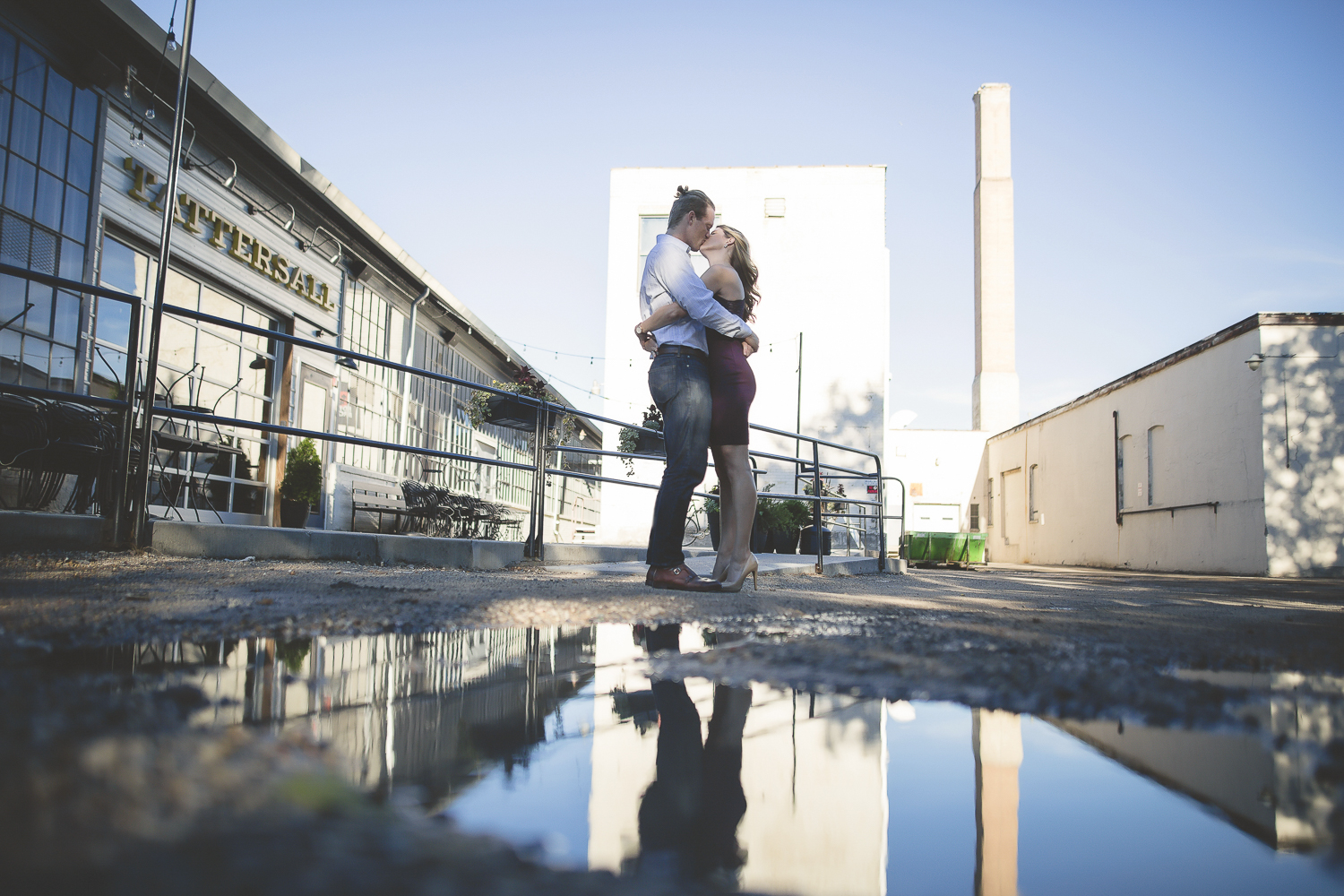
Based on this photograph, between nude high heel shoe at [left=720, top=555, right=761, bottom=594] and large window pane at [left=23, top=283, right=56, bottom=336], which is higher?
large window pane at [left=23, top=283, right=56, bottom=336]

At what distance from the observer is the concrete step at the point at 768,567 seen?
418 cm

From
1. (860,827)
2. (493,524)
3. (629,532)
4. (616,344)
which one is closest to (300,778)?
(860,827)

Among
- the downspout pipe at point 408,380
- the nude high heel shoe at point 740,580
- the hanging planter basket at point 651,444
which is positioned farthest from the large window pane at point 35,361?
the downspout pipe at point 408,380

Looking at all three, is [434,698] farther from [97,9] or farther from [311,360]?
[311,360]

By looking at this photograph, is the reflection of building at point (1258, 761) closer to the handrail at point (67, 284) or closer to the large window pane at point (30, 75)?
the handrail at point (67, 284)

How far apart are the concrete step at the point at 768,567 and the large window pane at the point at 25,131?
16.7ft

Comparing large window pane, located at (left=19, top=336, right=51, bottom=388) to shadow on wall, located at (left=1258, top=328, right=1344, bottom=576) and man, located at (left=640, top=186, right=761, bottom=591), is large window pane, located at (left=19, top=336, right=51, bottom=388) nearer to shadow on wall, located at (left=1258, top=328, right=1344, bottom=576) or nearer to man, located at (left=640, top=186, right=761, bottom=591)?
man, located at (left=640, top=186, right=761, bottom=591)

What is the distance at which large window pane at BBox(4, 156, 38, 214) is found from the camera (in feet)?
19.5

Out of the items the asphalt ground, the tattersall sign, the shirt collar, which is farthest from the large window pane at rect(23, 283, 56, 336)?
the shirt collar

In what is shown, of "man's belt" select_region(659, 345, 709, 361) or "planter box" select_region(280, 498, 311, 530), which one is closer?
"man's belt" select_region(659, 345, 709, 361)

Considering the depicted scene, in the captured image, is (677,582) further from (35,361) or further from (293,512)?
(293,512)

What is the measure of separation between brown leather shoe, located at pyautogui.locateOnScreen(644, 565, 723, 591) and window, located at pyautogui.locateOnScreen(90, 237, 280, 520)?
4.91 m

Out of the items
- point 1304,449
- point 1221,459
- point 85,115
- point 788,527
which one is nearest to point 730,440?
point 85,115

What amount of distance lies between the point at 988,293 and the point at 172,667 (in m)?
33.0
